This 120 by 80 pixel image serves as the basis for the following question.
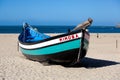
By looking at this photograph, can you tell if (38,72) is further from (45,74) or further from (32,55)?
(32,55)

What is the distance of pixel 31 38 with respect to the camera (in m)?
16.6

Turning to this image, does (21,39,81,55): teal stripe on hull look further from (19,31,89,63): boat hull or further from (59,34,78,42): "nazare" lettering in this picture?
(59,34,78,42): "nazare" lettering

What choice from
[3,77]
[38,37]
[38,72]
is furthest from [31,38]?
[3,77]

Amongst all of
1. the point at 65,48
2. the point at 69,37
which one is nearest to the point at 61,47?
the point at 65,48

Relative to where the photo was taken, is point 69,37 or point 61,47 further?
point 61,47

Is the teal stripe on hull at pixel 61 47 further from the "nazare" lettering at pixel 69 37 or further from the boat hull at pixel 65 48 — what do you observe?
the "nazare" lettering at pixel 69 37

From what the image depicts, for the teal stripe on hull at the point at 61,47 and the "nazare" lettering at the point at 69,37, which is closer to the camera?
the "nazare" lettering at the point at 69,37

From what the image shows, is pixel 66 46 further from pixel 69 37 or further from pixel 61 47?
pixel 69 37

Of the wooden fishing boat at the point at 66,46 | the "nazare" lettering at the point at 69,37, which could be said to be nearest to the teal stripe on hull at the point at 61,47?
the wooden fishing boat at the point at 66,46

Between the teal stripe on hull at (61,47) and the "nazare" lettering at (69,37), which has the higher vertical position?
the "nazare" lettering at (69,37)

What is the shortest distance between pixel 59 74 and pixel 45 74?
0.51 meters

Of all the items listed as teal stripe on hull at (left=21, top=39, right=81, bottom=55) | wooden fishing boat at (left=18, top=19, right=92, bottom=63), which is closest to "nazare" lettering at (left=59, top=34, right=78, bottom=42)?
wooden fishing boat at (left=18, top=19, right=92, bottom=63)

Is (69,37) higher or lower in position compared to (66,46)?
higher

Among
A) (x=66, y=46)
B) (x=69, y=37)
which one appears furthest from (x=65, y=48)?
(x=69, y=37)
